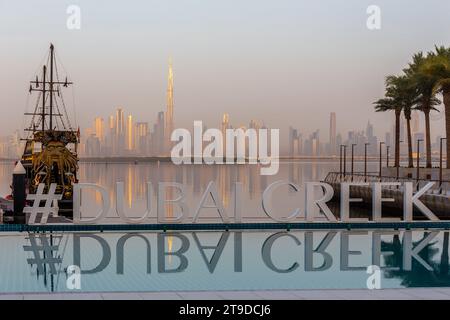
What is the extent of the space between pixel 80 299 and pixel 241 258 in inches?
359

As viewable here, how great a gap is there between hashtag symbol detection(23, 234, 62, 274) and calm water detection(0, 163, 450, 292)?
26mm

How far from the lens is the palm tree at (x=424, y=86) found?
2216 inches

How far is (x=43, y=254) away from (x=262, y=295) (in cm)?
1021

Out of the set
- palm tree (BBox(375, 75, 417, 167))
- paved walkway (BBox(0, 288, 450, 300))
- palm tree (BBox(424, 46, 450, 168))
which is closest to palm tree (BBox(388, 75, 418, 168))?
palm tree (BBox(375, 75, 417, 167))

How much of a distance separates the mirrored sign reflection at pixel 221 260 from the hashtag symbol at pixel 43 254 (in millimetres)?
26

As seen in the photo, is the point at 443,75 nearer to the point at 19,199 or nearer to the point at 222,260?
the point at 19,199

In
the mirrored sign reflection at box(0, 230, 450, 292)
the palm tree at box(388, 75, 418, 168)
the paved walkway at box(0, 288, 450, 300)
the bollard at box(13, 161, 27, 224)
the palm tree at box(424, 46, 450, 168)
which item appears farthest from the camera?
the palm tree at box(388, 75, 418, 168)

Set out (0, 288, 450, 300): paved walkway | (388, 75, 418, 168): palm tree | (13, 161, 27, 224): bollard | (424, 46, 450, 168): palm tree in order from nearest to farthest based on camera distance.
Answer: (0, 288, 450, 300): paved walkway
(13, 161, 27, 224): bollard
(424, 46, 450, 168): palm tree
(388, 75, 418, 168): palm tree

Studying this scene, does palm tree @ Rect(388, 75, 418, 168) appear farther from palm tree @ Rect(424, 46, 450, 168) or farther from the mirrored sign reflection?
the mirrored sign reflection

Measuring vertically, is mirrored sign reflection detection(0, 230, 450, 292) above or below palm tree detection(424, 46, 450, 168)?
below

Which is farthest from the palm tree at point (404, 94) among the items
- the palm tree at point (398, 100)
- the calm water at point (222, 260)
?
the calm water at point (222, 260)

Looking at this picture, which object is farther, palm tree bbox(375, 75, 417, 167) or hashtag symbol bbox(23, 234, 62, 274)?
palm tree bbox(375, 75, 417, 167)

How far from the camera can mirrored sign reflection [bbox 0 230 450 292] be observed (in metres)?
14.7
